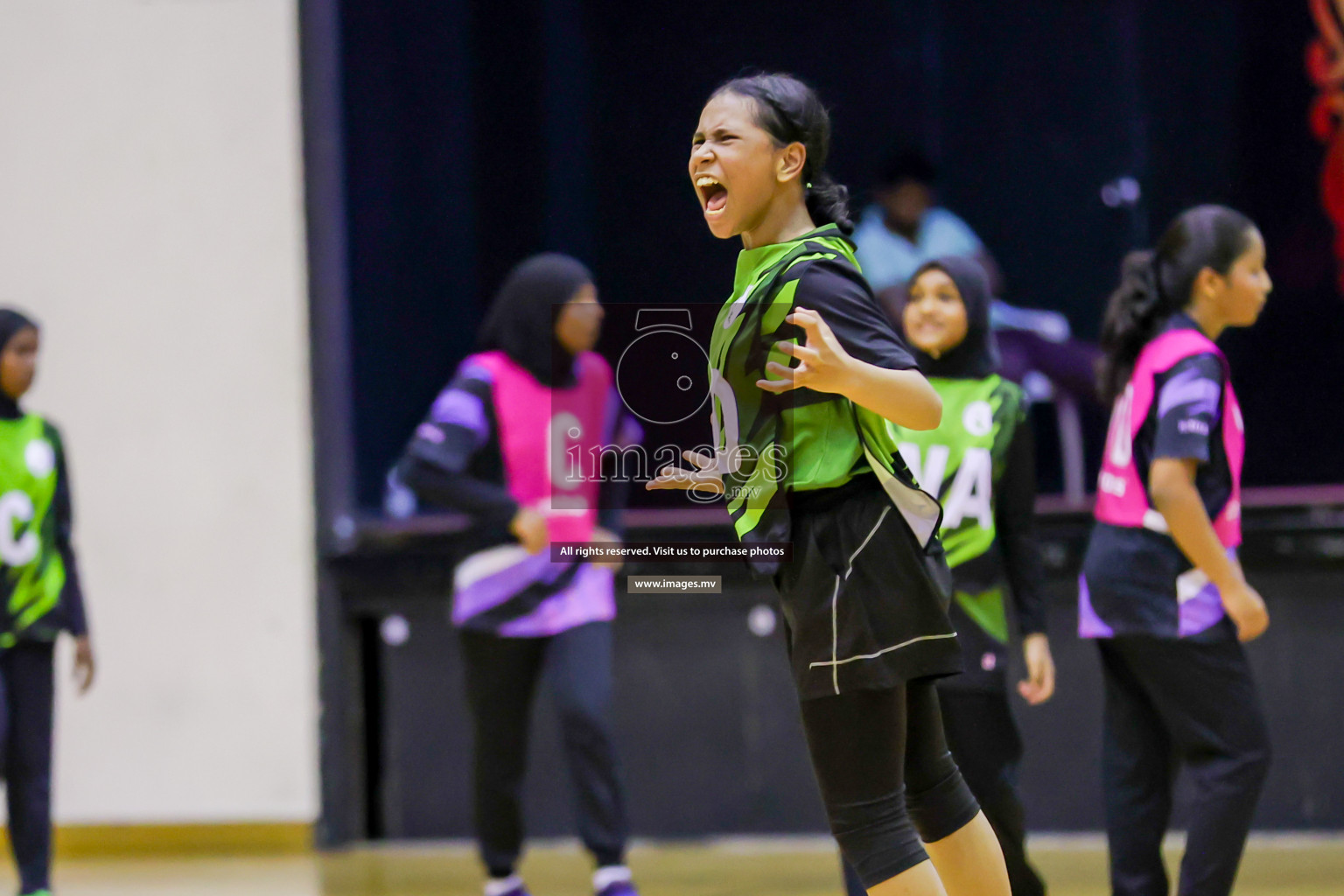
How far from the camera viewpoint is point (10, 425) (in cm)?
404

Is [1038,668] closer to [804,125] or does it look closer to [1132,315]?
[1132,315]

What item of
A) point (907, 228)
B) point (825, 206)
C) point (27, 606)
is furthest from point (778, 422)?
point (907, 228)

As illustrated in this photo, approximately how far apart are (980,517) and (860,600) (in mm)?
1195

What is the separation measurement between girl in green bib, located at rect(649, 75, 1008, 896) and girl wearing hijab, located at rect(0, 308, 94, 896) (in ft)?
8.63

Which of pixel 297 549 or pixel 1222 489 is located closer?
pixel 1222 489

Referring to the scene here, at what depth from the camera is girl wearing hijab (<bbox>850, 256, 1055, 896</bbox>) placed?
10.2 feet

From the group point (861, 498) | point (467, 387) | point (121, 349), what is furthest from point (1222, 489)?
point (121, 349)

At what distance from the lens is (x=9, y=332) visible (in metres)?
3.98

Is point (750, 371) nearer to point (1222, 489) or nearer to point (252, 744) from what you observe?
point (1222, 489)

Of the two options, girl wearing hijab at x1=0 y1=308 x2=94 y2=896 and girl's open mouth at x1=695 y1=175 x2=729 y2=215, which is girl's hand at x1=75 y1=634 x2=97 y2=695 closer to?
girl wearing hijab at x1=0 y1=308 x2=94 y2=896

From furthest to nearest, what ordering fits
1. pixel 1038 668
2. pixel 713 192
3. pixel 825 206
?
pixel 1038 668, pixel 825 206, pixel 713 192

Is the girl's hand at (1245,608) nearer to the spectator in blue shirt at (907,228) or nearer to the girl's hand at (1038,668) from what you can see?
Result: the girl's hand at (1038,668)

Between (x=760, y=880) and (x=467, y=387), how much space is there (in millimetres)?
1723

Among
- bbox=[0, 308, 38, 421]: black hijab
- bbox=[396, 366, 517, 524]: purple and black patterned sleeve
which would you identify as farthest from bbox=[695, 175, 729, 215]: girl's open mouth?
bbox=[0, 308, 38, 421]: black hijab
